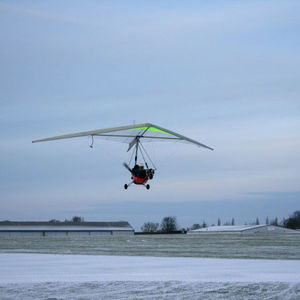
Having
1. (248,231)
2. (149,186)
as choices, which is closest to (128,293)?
(149,186)

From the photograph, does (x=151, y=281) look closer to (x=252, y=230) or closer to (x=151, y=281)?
(x=151, y=281)

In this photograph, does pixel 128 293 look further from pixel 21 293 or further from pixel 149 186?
pixel 149 186

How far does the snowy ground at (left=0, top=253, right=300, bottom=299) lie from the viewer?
81.4 feet

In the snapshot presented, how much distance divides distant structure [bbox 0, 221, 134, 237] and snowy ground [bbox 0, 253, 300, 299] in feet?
395

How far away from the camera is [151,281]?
27625 mm

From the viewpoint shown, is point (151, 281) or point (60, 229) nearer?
point (151, 281)

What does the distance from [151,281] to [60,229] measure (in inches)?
5285

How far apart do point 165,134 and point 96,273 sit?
14805mm

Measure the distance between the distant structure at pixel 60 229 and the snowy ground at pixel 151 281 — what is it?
12053 cm

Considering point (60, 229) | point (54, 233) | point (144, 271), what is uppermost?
point (60, 229)

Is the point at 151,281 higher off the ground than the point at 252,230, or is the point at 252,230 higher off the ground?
the point at 252,230

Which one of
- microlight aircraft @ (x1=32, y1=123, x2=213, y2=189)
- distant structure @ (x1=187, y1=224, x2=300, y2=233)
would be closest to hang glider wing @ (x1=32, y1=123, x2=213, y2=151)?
microlight aircraft @ (x1=32, y1=123, x2=213, y2=189)

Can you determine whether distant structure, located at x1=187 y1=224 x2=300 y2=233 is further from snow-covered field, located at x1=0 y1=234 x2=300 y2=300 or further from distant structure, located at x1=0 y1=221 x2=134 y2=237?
snow-covered field, located at x1=0 y1=234 x2=300 y2=300

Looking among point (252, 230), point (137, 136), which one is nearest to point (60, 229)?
point (252, 230)
